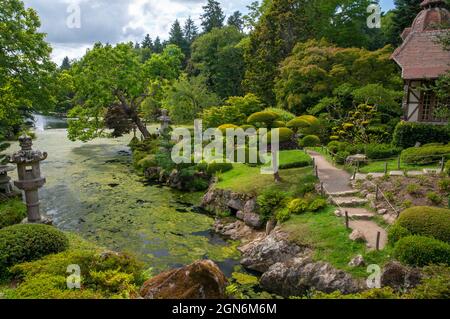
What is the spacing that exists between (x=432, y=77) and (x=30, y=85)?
2403 cm

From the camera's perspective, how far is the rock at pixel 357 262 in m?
11.2

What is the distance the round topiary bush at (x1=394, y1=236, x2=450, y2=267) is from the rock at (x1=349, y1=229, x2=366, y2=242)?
4.66ft

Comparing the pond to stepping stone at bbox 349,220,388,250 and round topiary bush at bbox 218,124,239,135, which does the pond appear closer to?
stepping stone at bbox 349,220,388,250

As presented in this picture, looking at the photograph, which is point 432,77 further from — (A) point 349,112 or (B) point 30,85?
(B) point 30,85

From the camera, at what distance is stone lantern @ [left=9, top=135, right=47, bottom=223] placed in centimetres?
1286

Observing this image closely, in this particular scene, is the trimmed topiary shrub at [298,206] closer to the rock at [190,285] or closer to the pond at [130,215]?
the pond at [130,215]

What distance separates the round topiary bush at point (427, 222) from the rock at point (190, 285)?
6.71 m

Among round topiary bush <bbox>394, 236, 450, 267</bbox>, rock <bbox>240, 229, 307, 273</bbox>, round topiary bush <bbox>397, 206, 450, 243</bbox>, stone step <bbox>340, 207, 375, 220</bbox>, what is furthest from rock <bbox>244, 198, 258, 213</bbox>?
round topiary bush <bbox>394, 236, 450, 267</bbox>

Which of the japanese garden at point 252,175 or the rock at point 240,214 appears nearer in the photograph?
the japanese garden at point 252,175

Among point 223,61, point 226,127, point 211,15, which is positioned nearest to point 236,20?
point 211,15

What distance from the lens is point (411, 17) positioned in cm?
3503

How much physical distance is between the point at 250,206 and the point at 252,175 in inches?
127

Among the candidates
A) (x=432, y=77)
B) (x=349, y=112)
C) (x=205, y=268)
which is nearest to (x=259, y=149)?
(x=349, y=112)

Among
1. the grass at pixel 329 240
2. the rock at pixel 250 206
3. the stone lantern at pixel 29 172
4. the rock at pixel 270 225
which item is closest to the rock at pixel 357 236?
the grass at pixel 329 240
